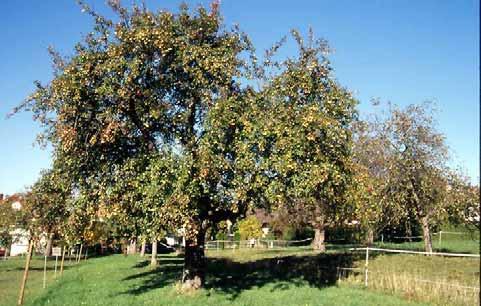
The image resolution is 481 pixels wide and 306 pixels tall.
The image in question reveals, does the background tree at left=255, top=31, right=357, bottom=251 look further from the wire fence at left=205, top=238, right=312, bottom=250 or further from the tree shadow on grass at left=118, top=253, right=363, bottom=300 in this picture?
the wire fence at left=205, top=238, right=312, bottom=250

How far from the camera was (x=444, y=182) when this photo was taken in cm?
3591

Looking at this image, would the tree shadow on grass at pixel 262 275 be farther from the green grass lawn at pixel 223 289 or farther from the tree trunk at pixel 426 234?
the tree trunk at pixel 426 234

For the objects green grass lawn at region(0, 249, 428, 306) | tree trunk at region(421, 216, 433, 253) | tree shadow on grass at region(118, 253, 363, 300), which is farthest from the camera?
tree trunk at region(421, 216, 433, 253)

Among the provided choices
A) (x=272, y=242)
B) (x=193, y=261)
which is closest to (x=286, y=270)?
(x=193, y=261)

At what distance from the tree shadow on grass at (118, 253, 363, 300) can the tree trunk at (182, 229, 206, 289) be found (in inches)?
34.1

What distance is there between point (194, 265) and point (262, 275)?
6392 millimetres

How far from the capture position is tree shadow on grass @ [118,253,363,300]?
2312 centimetres

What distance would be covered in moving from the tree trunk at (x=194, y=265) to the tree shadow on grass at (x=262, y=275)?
34.1 inches

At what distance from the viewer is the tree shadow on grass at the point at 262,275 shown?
2312cm

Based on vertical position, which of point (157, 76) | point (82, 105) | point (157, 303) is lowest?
point (157, 303)

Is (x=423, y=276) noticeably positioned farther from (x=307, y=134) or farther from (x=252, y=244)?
(x=252, y=244)

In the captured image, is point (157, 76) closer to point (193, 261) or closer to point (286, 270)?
point (193, 261)

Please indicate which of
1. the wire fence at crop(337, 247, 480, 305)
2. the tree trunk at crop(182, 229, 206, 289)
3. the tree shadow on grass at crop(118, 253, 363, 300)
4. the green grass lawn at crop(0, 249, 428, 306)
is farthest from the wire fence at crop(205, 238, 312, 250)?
the tree trunk at crop(182, 229, 206, 289)

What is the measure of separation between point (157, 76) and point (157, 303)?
10.1 meters
